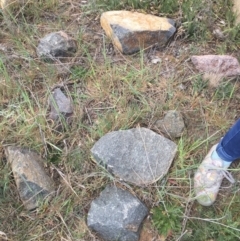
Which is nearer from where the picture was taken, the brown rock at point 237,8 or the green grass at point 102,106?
the green grass at point 102,106

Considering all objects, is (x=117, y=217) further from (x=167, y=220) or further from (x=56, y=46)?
(x=56, y=46)

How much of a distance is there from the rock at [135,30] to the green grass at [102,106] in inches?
2.1

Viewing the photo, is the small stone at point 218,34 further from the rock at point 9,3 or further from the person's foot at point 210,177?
the rock at point 9,3

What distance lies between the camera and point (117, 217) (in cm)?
180

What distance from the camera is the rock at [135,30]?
224 centimetres

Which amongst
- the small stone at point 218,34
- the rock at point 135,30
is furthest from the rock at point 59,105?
the small stone at point 218,34

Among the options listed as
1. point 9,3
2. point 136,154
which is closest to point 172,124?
point 136,154

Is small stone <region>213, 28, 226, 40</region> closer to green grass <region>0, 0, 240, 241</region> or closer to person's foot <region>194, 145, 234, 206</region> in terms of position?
green grass <region>0, 0, 240, 241</region>

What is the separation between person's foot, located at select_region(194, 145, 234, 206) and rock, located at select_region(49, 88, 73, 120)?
66cm

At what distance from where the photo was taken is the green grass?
1.83m

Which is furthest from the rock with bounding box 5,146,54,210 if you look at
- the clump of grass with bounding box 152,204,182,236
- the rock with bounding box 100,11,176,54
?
the rock with bounding box 100,11,176,54

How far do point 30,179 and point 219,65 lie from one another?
106 centimetres

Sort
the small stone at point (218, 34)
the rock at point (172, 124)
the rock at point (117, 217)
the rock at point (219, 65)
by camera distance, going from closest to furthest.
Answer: the rock at point (117, 217) < the rock at point (172, 124) < the rock at point (219, 65) < the small stone at point (218, 34)

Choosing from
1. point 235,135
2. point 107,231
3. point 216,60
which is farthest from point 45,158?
point 216,60
